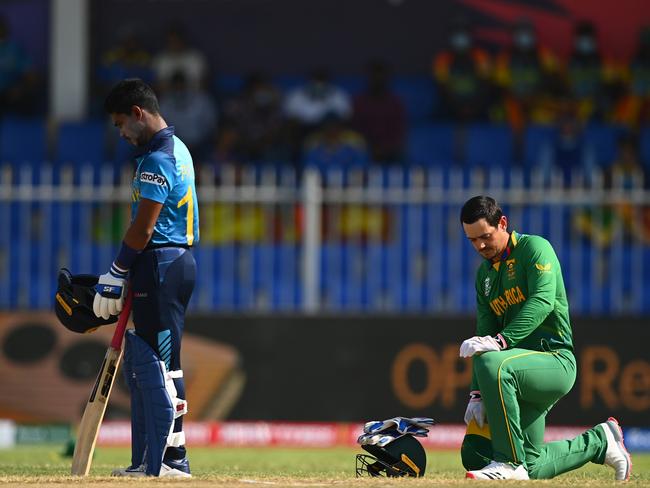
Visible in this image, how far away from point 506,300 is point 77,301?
257 cm

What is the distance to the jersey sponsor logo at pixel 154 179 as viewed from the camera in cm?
786

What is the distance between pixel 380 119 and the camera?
54.6ft

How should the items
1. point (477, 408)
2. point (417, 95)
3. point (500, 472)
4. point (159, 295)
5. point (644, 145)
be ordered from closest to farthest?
point (500, 472)
point (159, 295)
point (477, 408)
point (644, 145)
point (417, 95)

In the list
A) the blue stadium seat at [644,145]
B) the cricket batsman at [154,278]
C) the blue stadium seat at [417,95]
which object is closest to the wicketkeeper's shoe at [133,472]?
the cricket batsman at [154,278]

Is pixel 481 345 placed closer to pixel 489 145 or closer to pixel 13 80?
pixel 489 145

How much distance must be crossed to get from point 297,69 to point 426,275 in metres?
5.29

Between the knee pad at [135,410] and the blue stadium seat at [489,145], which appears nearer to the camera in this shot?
the knee pad at [135,410]

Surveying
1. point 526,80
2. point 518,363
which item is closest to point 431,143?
point 526,80

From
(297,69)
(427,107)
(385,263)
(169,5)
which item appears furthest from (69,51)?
(385,263)

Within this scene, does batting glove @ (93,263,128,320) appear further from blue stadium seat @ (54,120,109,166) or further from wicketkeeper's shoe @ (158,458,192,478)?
blue stadium seat @ (54,120,109,166)

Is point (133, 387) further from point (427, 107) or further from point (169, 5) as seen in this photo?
point (169, 5)

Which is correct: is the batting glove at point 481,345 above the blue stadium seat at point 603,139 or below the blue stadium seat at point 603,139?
below

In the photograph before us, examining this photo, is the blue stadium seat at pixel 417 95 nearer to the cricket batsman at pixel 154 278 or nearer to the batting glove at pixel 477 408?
the batting glove at pixel 477 408

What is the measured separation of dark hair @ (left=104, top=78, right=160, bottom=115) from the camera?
26.2 ft
